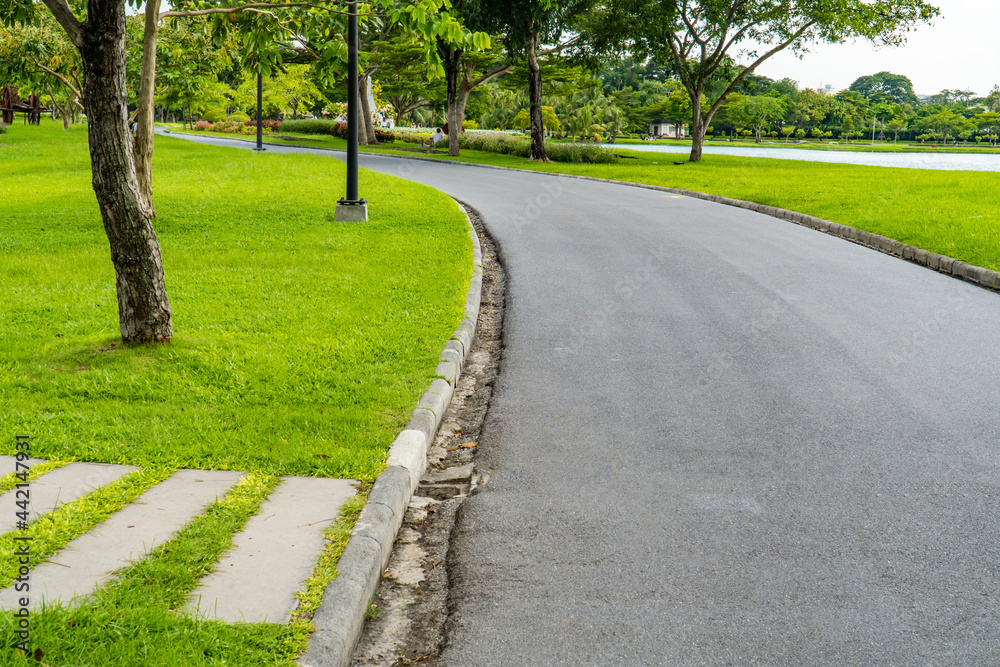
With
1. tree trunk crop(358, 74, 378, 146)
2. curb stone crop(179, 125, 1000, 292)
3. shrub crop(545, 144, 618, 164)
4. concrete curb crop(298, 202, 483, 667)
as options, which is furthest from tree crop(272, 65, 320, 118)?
concrete curb crop(298, 202, 483, 667)

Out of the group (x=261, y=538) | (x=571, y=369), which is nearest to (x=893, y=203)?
(x=571, y=369)

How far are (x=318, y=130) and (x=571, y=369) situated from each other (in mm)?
57100

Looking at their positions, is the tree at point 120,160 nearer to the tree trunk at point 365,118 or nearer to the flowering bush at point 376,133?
the tree trunk at point 365,118

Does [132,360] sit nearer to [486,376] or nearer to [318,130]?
[486,376]

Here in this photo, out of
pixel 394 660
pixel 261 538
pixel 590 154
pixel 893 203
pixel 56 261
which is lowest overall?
pixel 394 660

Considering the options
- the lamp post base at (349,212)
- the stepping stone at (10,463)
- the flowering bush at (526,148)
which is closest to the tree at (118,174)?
the stepping stone at (10,463)

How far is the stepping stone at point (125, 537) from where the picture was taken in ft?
9.82

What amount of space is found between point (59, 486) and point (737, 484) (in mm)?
3452

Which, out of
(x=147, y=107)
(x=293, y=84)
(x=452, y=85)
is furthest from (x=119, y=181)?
(x=293, y=84)

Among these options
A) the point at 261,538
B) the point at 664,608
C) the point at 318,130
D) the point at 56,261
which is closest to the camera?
the point at 664,608

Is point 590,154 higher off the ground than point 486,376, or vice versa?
point 590,154

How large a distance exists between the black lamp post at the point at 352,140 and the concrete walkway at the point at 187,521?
29.1 ft

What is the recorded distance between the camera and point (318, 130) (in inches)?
2349

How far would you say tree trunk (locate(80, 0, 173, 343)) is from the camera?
5.55 m
